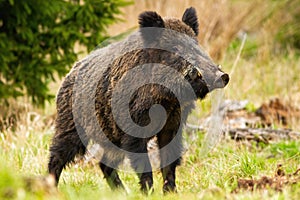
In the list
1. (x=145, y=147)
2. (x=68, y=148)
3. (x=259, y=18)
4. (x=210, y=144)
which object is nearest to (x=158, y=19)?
(x=145, y=147)

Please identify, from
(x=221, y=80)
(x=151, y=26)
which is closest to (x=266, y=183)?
(x=221, y=80)

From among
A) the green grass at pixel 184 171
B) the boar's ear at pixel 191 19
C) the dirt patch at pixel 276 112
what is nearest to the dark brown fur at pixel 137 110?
the boar's ear at pixel 191 19

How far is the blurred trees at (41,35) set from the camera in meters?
7.33

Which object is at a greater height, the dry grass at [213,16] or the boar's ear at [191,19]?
the dry grass at [213,16]

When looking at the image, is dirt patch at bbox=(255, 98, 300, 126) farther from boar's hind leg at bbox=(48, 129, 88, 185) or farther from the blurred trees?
boar's hind leg at bbox=(48, 129, 88, 185)

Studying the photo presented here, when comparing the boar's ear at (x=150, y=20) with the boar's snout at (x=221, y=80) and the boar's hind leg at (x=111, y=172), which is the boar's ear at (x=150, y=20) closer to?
the boar's snout at (x=221, y=80)

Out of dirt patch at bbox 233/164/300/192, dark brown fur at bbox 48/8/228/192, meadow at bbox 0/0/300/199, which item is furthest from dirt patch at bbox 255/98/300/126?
dirt patch at bbox 233/164/300/192

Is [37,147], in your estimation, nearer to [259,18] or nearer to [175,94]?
[175,94]

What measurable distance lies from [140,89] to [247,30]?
9.67 meters

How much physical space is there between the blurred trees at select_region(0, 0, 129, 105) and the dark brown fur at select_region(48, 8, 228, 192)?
2236mm

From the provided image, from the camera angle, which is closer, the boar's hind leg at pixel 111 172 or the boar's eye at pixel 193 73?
the boar's eye at pixel 193 73

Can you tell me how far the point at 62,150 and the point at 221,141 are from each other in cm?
233

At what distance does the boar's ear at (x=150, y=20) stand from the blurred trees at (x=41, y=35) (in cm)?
295

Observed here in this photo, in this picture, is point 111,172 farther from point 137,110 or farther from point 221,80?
point 221,80
